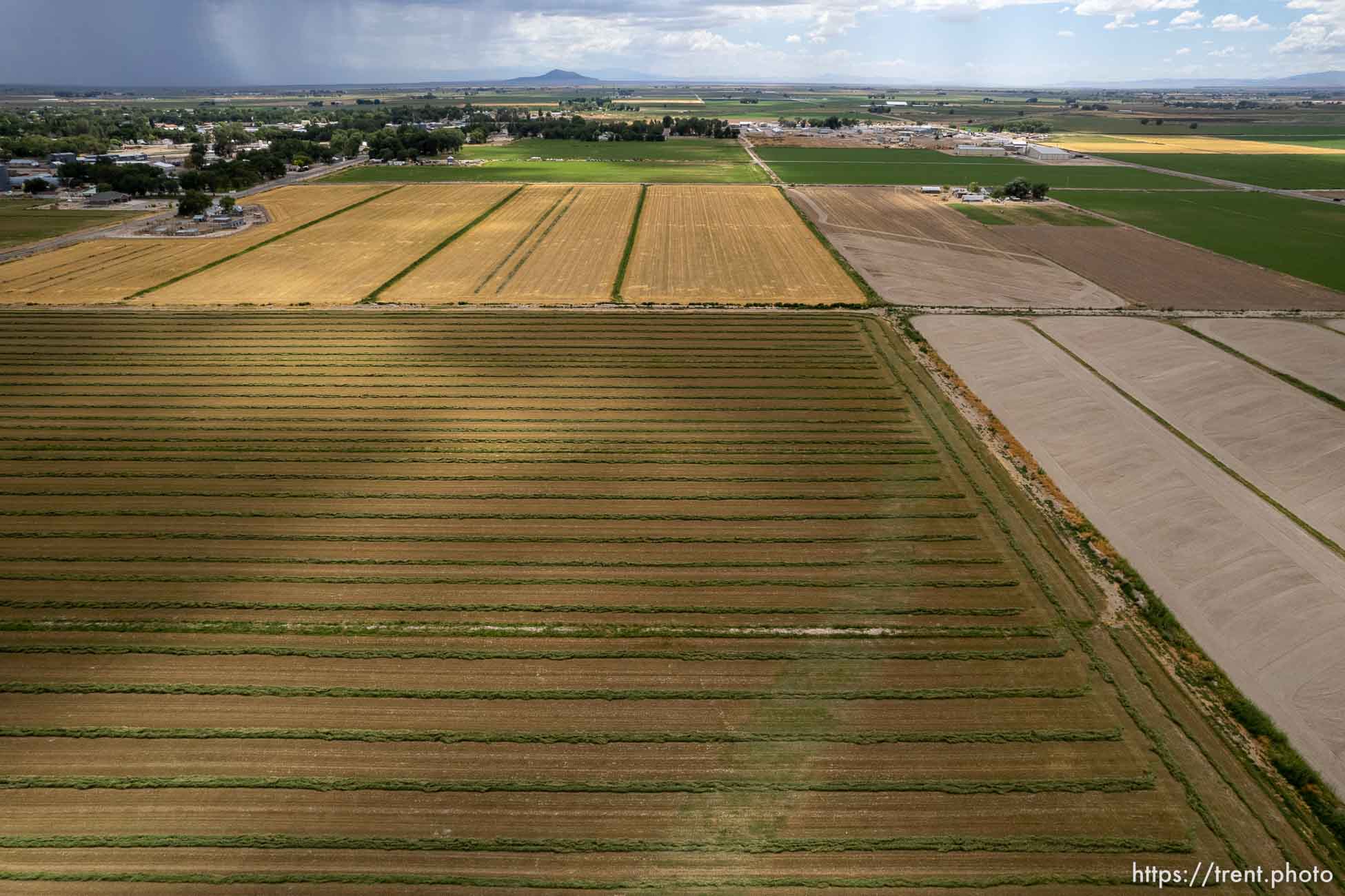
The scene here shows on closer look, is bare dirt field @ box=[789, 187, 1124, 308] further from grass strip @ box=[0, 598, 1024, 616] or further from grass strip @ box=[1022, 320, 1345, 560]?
grass strip @ box=[0, 598, 1024, 616]

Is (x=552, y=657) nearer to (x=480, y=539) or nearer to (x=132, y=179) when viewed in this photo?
(x=480, y=539)

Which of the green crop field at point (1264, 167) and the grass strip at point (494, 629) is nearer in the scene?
the grass strip at point (494, 629)

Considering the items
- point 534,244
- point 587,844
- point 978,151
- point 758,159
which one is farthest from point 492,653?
point 978,151

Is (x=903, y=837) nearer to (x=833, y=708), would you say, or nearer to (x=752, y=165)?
(x=833, y=708)

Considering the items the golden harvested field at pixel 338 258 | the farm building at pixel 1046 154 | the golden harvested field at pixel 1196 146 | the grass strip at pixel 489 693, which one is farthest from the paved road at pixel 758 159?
the grass strip at pixel 489 693

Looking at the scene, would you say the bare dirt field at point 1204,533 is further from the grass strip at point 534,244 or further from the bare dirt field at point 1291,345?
the grass strip at point 534,244
